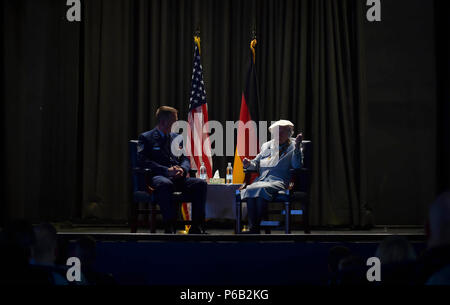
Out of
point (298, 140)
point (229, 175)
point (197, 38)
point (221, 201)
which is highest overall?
point (197, 38)

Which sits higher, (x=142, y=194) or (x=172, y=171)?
(x=172, y=171)

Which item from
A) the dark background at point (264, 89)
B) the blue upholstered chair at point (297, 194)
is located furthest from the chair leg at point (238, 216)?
the dark background at point (264, 89)

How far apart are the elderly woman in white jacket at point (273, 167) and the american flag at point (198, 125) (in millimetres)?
902

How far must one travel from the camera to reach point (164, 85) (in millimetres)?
6375

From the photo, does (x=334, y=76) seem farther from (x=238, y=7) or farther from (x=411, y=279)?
(x=411, y=279)

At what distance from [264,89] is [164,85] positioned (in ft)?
4.01

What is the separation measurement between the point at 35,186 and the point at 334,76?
377cm

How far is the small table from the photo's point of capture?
527 centimetres

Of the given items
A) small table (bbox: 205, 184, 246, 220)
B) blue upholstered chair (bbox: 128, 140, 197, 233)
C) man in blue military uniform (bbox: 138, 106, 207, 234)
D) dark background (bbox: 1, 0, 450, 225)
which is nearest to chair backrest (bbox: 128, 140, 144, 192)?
blue upholstered chair (bbox: 128, 140, 197, 233)

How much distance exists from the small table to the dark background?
3.88 feet

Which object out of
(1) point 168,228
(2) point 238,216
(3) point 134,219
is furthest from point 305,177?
(3) point 134,219

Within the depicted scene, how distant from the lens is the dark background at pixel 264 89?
632cm

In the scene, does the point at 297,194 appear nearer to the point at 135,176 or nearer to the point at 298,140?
the point at 298,140
